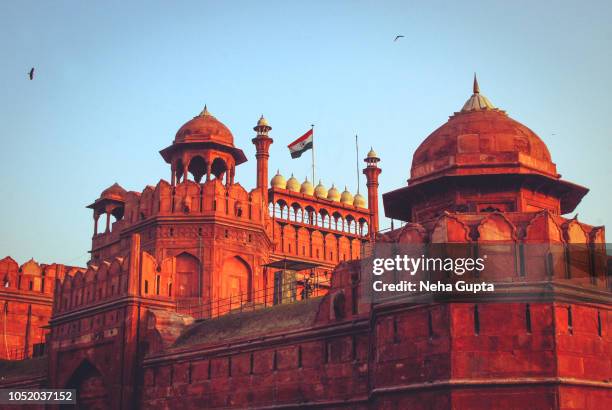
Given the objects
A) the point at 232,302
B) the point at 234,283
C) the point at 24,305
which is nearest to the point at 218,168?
the point at 234,283

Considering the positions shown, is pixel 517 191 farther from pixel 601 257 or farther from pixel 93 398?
pixel 93 398

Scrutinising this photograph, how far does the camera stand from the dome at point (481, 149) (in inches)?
885

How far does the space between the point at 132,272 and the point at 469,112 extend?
12.0 metres

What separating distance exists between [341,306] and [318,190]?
23379 millimetres

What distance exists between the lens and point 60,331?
3312 centimetres

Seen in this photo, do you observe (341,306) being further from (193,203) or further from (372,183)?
(372,183)

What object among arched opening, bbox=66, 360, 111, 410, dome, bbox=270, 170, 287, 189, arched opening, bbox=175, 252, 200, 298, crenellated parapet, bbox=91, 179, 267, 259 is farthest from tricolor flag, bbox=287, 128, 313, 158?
arched opening, bbox=66, 360, 111, 410

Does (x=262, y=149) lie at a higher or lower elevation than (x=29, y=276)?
higher

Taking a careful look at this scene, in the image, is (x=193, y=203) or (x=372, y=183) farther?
(x=372, y=183)

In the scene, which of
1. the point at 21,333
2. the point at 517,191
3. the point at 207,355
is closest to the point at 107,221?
the point at 21,333

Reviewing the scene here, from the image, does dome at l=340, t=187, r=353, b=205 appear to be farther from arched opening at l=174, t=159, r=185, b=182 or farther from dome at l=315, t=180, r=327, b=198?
arched opening at l=174, t=159, r=185, b=182

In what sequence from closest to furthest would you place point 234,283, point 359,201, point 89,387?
point 89,387, point 234,283, point 359,201

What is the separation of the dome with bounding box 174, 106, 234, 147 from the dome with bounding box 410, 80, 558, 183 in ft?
46.7

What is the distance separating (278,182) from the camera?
1779 inches
